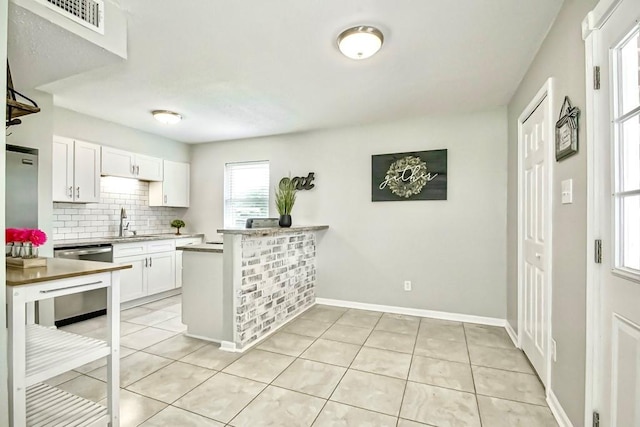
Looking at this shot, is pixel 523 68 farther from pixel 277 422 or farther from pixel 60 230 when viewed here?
pixel 60 230

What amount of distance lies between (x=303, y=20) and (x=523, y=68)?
190 cm

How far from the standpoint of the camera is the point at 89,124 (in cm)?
379

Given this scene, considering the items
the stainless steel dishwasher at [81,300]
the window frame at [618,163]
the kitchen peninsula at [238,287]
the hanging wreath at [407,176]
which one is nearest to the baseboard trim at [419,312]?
the kitchen peninsula at [238,287]

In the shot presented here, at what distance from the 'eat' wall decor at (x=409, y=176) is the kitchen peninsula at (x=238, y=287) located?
1348mm

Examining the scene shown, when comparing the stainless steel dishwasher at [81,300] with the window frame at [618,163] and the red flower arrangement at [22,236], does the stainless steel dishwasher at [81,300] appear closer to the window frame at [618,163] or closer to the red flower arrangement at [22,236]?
the red flower arrangement at [22,236]

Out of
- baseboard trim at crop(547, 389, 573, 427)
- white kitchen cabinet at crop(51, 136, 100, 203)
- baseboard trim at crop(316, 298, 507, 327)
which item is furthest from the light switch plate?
white kitchen cabinet at crop(51, 136, 100, 203)

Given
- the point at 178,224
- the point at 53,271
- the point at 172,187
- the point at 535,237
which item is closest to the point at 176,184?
the point at 172,187

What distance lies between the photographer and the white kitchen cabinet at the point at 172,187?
472 centimetres

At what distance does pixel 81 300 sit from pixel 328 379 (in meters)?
3.03

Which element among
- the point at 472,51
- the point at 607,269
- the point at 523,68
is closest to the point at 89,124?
the point at 472,51

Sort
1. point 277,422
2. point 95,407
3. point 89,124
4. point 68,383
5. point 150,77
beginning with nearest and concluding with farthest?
1. point 95,407
2. point 277,422
3. point 68,383
4. point 150,77
5. point 89,124

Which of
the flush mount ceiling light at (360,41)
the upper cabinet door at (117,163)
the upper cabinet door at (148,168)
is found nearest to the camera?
the flush mount ceiling light at (360,41)

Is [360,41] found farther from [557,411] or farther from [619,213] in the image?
[557,411]

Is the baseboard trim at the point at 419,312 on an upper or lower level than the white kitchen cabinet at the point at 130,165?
lower
